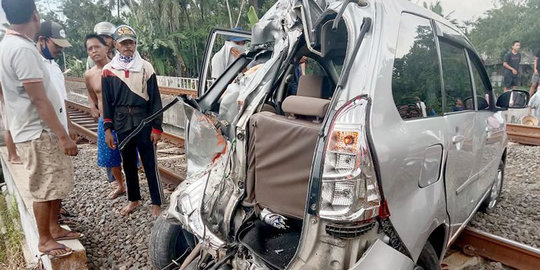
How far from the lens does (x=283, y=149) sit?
2.03m

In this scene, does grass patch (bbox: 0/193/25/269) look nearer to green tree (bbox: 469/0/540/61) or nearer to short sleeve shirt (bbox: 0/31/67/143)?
short sleeve shirt (bbox: 0/31/67/143)

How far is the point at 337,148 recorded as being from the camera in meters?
1.66

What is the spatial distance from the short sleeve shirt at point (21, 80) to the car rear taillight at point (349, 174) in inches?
94.4

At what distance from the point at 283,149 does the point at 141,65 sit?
2.61m

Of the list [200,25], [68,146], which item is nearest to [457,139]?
[68,146]

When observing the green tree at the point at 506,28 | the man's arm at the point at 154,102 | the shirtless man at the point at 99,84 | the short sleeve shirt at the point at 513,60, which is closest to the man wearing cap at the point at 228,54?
the man's arm at the point at 154,102

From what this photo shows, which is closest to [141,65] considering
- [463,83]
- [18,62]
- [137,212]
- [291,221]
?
[18,62]

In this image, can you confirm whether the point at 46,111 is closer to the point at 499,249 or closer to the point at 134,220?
the point at 134,220

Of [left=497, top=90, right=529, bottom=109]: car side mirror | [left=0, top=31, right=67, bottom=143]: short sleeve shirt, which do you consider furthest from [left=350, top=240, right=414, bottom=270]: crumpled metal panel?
[left=0, top=31, right=67, bottom=143]: short sleeve shirt

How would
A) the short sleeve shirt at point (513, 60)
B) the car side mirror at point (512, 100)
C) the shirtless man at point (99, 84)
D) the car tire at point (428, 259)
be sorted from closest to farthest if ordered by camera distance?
the car tire at point (428, 259) < the car side mirror at point (512, 100) < the shirtless man at point (99, 84) < the short sleeve shirt at point (513, 60)

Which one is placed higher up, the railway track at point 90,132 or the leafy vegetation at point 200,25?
the leafy vegetation at point 200,25

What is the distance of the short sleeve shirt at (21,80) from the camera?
2.70 meters

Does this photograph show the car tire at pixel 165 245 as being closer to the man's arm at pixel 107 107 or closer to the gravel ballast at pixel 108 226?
the gravel ballast at pixel 108 226

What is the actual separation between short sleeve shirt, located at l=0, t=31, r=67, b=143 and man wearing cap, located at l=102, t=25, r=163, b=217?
90 cm
